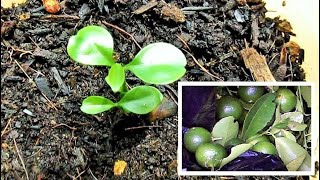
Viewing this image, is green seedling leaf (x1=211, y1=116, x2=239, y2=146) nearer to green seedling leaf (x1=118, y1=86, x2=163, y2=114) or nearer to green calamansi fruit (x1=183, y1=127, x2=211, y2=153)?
green calamansi fruit (x1=183, y1=127, x2=211, y2=153)

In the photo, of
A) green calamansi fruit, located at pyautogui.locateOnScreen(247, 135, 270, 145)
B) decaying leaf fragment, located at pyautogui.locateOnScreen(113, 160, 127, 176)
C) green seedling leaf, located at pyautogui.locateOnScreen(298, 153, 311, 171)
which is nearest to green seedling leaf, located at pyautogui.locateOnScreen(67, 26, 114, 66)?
decaying leaf fragment, located at pyautogui.locateOnScreen(113, 160, 127, 176)

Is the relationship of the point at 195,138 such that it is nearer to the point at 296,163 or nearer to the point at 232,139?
the point at 232,139

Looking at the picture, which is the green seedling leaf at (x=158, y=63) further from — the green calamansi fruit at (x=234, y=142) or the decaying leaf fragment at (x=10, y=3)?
the decaying leaf fragment at (x=10, y=3)

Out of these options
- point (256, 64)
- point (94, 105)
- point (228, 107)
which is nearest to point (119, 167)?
point (94, 105)

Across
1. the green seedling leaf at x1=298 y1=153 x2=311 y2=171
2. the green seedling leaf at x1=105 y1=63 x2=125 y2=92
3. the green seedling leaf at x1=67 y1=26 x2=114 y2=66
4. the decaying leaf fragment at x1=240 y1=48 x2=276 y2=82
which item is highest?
the green seedling leaf at x1=67 y1=26 x2=114 y2=66

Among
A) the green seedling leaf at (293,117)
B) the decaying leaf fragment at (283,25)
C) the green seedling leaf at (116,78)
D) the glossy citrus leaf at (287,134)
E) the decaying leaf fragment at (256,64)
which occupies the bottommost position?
the glossy citrus leaf at (287,134)

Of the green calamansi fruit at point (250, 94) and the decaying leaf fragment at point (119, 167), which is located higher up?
the green calamansi fruit at point (250, 94)

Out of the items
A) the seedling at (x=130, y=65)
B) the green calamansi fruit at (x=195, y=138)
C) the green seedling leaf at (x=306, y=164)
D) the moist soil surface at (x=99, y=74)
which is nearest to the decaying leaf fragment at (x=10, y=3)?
the moist soil surface at (x=99, y=74)

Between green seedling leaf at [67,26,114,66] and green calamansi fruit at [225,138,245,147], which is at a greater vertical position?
green seedling leaf at [67,26,114,66]
